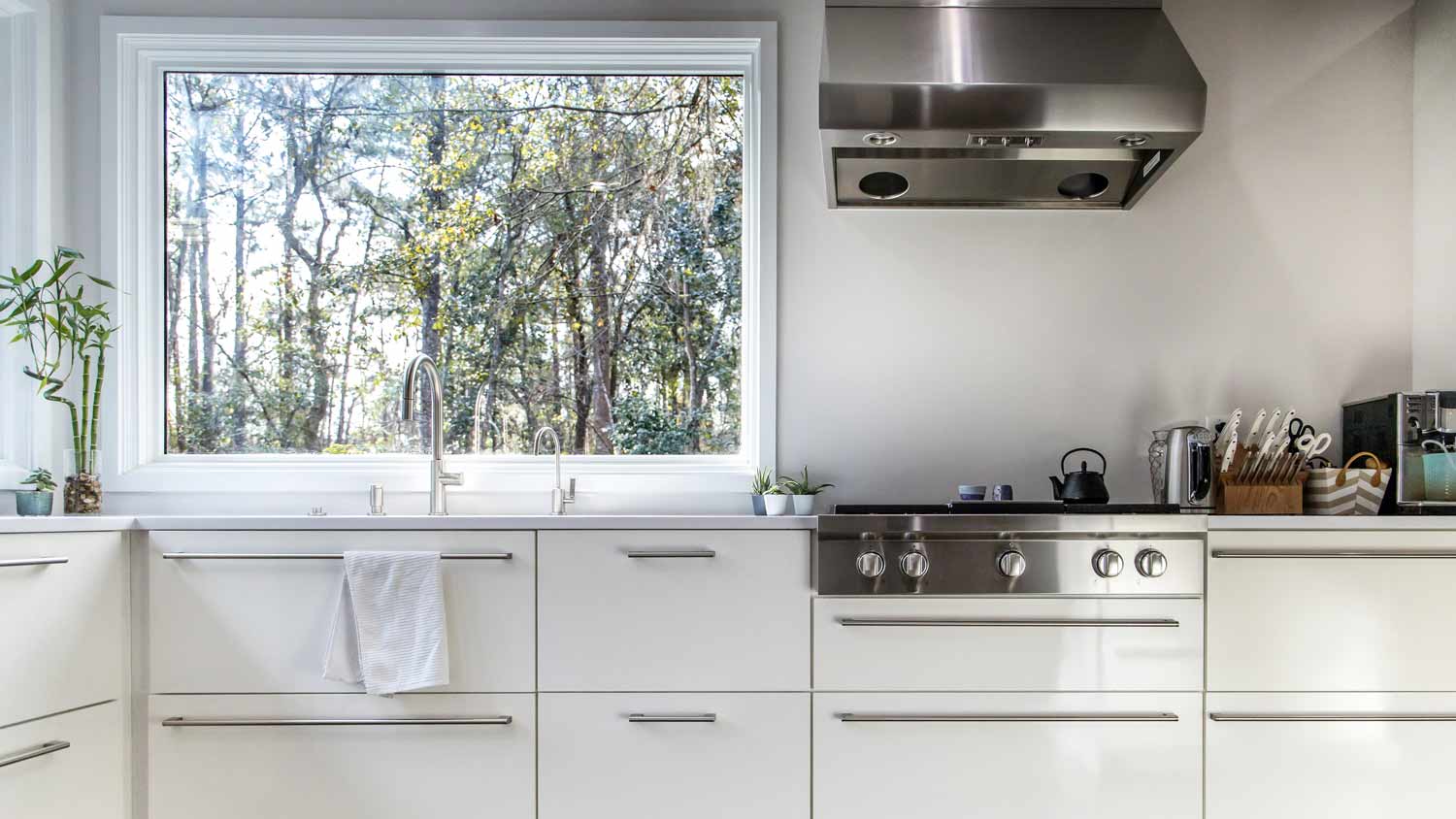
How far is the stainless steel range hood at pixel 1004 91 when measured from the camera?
212 cm

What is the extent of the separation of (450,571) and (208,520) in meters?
0.53

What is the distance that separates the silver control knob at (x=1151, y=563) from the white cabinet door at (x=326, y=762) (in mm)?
1382

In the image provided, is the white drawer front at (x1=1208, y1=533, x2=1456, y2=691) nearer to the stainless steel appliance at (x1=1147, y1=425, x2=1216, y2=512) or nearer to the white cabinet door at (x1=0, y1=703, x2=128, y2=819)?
the stainless steel appliance at (x1=1147, y1=425, x2=1216, y2=512)

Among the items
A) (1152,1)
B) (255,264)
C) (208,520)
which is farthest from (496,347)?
(1152,1)

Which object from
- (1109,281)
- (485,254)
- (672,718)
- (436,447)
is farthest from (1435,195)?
(436,447)

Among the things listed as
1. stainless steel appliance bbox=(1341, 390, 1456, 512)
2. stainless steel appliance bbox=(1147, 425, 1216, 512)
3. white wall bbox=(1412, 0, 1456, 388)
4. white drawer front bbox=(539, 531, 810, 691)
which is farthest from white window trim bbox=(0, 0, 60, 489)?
white wall bbox=(1412, 0, 1456, 388)

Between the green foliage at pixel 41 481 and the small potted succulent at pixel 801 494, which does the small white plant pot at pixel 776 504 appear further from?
the green foliage at pixel 41 481

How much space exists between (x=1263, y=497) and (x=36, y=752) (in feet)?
9.00

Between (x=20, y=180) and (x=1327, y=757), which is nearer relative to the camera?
(x=1327, y=757)

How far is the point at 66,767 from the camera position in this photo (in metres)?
1.92

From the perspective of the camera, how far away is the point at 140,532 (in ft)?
6.84

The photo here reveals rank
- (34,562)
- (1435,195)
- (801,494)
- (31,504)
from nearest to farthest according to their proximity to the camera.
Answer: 1. (34,562)
2. (31,504)
3. (801,494)
4. (1435,195)

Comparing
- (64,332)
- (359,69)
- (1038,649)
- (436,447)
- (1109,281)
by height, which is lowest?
(1038,649)

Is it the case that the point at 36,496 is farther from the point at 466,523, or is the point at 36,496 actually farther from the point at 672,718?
the point at 672,718
